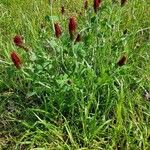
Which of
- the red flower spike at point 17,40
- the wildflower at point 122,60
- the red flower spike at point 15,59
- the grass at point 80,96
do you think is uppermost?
the red flower spike at point 17,40

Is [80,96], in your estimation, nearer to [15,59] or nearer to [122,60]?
[122,60]

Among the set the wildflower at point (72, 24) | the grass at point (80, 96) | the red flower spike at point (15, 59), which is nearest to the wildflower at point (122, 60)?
the grass at point (80, 96)

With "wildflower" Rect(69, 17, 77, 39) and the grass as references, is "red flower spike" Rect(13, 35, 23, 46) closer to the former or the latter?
the grass

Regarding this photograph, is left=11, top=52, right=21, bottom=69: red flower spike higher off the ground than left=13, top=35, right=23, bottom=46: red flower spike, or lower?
lower

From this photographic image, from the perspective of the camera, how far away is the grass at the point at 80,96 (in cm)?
194

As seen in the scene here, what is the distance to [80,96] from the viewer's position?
200 cm

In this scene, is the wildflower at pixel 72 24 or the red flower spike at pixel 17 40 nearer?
the wildflower at pixel 72 24

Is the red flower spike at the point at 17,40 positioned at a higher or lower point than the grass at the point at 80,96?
higher

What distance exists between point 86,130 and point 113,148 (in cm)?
15

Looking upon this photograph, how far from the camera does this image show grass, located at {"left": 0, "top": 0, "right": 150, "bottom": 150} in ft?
6.35

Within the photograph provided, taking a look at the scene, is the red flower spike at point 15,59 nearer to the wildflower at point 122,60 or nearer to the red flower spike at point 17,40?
the red flower spike at point 17,40

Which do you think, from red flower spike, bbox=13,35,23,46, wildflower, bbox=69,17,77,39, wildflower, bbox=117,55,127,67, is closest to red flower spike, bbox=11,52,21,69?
red flower spike, bbox=13,35,23,46

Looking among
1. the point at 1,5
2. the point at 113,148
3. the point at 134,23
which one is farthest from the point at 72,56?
the point at 1,5

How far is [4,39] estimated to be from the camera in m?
2.74
